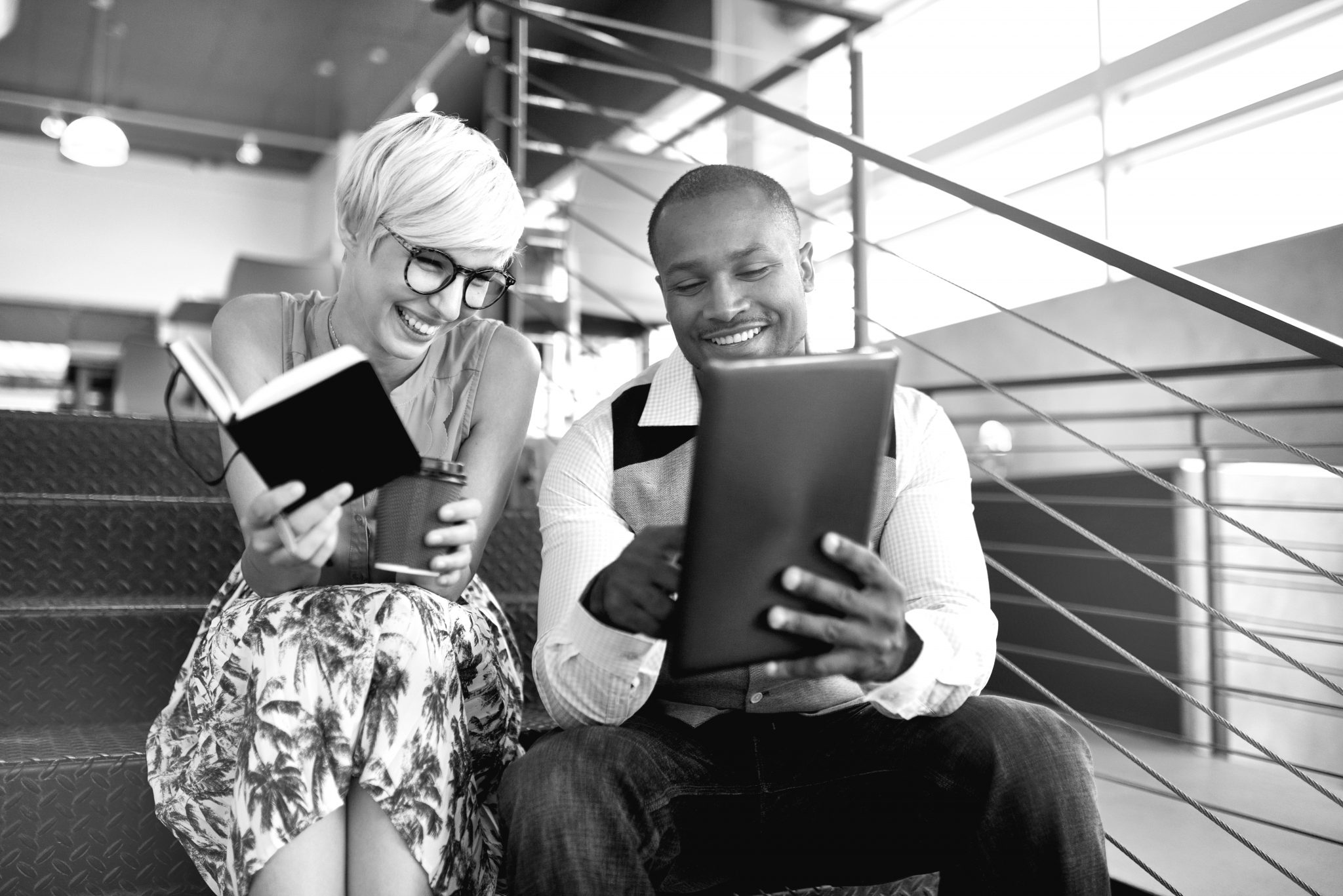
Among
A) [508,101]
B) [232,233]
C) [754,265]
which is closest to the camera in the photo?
[754,265]

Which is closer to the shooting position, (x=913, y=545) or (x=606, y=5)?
(x=913, y=545)

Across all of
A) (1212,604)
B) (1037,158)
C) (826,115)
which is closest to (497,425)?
(1212,604)

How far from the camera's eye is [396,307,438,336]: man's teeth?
4.72 feet

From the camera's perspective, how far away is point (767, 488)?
36.2 inches

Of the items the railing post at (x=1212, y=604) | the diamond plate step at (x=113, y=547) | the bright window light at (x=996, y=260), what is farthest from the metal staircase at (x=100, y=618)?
the bright window light at (x=996, y=260)

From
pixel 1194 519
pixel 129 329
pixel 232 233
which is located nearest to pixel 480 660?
pixel 1194 519

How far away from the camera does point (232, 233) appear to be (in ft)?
34.9

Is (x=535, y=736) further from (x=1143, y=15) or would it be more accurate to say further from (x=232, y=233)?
(x=232, y=233)

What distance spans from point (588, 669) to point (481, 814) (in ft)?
0.92

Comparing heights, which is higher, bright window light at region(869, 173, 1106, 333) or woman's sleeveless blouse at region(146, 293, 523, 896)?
bright window light at region(869, 173, 1106, 333)

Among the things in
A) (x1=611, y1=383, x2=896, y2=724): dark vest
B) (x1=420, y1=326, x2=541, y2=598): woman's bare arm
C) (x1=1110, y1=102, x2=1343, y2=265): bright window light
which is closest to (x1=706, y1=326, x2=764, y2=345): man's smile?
(x1=611, y1=383, x2=896, y2=724): dark vest

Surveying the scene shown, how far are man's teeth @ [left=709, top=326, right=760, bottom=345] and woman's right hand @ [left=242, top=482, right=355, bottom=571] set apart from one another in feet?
1.71

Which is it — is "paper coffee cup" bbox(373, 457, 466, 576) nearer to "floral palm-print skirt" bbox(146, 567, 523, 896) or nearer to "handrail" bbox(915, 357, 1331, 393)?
"floral palm-print skirt" bbox(146, 567, 523, 896)

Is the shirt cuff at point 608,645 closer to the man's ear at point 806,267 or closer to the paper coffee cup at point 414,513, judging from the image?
the paper coffee cup at point 414,513
